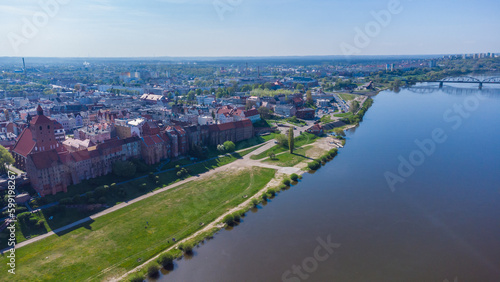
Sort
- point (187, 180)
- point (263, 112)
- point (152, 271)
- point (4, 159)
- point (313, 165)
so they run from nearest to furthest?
point (152, 271)
point (4, 159)
point (187, 180)
point (313, 165)
point (263, 112)

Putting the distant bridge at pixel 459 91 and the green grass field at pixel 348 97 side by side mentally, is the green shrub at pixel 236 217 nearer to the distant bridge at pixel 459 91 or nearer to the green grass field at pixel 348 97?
the green grass field at pixel 348 97

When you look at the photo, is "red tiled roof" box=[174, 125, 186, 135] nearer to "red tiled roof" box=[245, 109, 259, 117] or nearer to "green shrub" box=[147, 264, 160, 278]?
"red tiled roof" box=[245, 109, 259, 117]

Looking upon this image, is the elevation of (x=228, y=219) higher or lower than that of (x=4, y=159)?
lower

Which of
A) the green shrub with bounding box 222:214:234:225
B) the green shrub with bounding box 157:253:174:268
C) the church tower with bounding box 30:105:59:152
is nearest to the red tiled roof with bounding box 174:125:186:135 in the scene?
the church tower with bounding box 30:105:59:152

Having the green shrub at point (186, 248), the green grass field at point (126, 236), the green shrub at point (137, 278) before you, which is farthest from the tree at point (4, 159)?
the green shrub at point (186, 248)

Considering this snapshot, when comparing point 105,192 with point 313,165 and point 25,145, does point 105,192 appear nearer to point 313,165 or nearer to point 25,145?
point 25,145

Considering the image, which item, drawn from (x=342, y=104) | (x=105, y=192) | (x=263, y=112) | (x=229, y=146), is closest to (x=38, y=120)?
(x=105, y=192)

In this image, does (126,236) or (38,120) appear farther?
(38,120)
